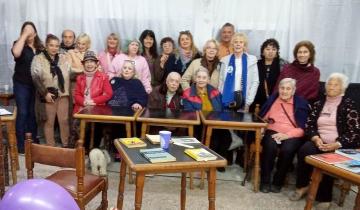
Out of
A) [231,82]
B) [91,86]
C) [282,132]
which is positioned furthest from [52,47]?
[282,132]

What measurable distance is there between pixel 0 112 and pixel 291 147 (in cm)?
242

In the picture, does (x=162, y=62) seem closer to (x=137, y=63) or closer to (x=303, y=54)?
(x=137, y=63)

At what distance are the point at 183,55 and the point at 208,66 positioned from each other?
41cm

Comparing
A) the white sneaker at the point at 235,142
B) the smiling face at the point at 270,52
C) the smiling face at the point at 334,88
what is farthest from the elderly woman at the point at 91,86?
the smiling face at the point at 334,88

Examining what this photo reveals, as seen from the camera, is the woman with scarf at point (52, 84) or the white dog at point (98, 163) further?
the woman with scarf at point (52, 84)

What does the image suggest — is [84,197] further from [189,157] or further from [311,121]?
[311,121]

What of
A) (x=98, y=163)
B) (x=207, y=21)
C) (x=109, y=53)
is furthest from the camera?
(x=207, y=21)

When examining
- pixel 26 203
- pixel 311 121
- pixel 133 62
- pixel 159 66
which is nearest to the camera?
pixel 26 203

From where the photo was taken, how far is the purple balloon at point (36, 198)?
1.34 meters

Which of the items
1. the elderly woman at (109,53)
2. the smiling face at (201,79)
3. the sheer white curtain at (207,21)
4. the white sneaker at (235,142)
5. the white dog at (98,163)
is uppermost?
the sheer white curtain at (207,21)

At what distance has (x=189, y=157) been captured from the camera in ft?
7.11

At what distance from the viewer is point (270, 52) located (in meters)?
3.74

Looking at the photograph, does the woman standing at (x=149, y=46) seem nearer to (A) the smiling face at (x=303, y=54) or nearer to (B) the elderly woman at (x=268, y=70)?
(B) the elderly woman at (x=268, y=70)

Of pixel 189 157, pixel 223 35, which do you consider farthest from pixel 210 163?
pixel 223 35
